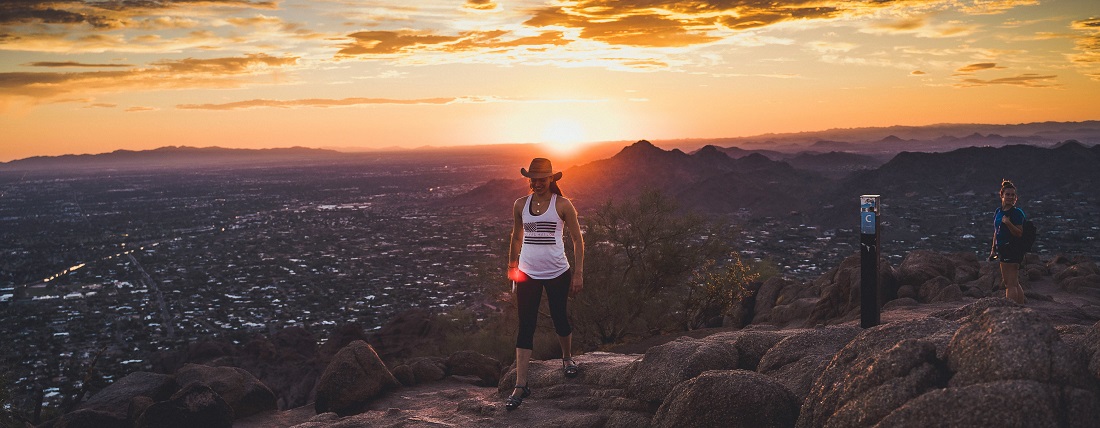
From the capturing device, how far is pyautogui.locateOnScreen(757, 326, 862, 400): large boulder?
5.84 metres

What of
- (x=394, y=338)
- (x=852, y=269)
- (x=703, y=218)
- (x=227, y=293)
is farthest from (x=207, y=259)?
(x=852, y=269)

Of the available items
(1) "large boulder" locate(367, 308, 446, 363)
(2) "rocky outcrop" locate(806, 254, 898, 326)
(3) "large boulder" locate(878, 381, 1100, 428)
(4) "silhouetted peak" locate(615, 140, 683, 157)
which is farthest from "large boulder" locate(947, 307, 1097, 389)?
(4) "silhouetted peak" locate(615, 140, 683, 157)

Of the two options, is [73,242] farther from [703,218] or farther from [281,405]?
[703,218]

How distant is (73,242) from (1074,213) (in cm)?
10932

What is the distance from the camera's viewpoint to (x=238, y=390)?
10.2 m

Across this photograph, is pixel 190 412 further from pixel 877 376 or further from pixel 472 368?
pixel 877 376

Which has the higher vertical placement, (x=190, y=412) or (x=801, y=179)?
(x=190, y=412)

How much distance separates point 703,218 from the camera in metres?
22.2

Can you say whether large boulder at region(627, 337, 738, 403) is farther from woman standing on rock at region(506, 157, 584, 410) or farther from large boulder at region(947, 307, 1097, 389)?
large boulder at region(947, 307, 1097, 389)

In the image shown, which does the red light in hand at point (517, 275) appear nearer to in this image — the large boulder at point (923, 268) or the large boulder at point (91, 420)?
the large boulder at point (91, 420)

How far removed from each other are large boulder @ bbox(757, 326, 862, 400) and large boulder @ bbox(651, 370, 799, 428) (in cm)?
44

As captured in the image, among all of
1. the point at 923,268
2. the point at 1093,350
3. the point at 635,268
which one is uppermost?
the point at 1093,350

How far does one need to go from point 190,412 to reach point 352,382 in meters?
1.92

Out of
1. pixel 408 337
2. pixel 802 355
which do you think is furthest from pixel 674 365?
pixel 408 337
